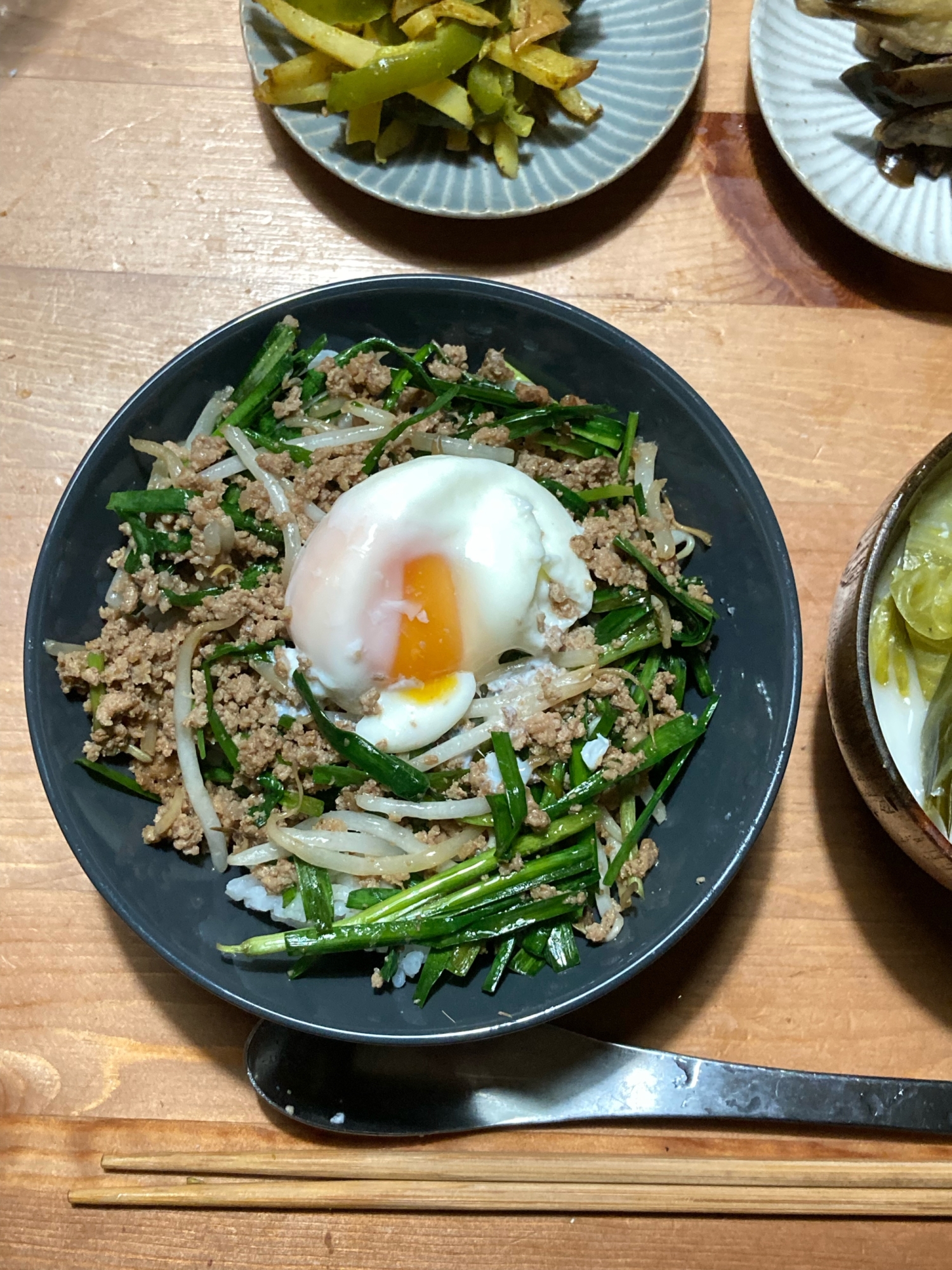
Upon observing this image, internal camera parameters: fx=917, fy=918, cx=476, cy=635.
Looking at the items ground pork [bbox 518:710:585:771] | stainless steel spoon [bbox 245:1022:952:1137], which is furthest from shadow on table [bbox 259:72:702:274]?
stainless steel spoon [bbox 245:1022:952:1137]

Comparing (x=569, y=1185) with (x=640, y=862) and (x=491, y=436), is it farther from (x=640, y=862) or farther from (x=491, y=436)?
(x=491, y=436)

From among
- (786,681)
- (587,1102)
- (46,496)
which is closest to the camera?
(786,681)

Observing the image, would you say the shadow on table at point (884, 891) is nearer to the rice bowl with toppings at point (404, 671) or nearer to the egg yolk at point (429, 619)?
the rice bowl with toppings at point (404, 671)

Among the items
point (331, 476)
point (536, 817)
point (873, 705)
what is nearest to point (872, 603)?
point (873, 705)

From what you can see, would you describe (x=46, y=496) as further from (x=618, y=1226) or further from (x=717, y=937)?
(x=618, y=1226)

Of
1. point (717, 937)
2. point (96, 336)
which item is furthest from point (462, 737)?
point (96, 336)

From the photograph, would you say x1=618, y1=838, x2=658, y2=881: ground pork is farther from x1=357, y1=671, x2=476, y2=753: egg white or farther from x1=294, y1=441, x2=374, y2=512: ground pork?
x1=294, y1=441, x2=374, y2=512: ground pork

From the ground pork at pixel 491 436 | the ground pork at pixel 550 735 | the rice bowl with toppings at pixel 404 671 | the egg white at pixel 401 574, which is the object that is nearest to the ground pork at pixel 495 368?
the rice bowl with toppings at pixel 404 671
